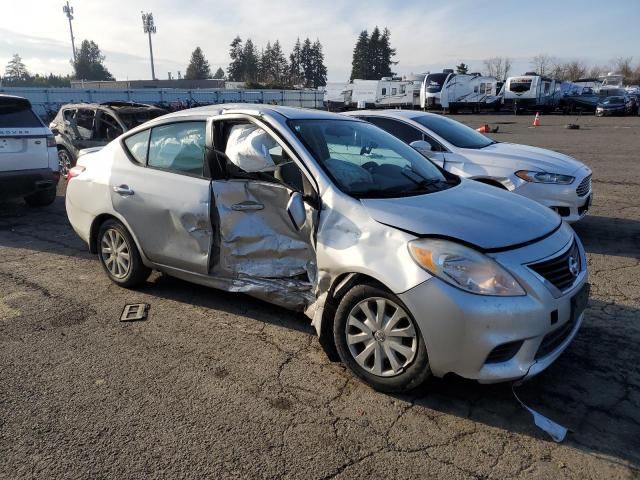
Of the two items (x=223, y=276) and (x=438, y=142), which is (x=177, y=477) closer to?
(x=223, y=276)

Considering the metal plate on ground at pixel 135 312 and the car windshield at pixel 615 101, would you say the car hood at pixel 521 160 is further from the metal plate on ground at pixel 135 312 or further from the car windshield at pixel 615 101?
the car windshield at pixel 615 101

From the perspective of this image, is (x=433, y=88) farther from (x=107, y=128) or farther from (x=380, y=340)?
(x=380, y=340)

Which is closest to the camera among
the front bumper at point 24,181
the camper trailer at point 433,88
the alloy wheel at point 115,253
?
the alloy wheel at point 115,253

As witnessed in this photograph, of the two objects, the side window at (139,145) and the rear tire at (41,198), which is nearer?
the side window at (139,145)

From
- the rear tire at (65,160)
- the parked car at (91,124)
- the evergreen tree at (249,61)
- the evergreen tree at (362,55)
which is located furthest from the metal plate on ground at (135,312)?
the evergreen tree at (249,61)

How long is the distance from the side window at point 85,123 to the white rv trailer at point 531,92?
33658mm

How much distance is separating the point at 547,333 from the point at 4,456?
9.52ft

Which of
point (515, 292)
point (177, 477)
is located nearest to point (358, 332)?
point (515, 292)

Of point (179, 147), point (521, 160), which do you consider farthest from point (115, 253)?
point (521, 160)

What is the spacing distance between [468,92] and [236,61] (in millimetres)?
79539

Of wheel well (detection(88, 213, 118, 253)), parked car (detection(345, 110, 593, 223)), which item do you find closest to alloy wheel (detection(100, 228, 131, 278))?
wheel well (detection(88, 213, 118, 253))

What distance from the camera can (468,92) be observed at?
38.1 meters

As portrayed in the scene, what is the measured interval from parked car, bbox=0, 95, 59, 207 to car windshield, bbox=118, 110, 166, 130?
5.33ft

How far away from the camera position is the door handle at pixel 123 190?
14.9 ft
